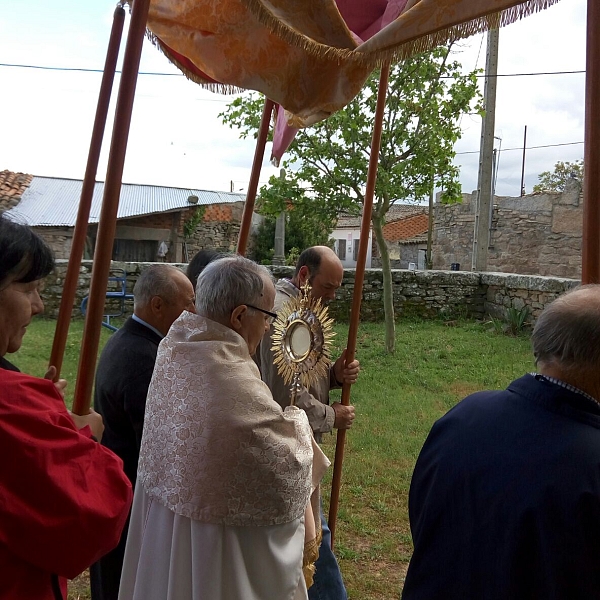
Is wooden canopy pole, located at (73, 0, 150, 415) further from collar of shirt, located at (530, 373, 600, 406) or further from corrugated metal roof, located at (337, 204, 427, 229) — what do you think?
corrugated metal roof, located at (337, 204, 427, 229)

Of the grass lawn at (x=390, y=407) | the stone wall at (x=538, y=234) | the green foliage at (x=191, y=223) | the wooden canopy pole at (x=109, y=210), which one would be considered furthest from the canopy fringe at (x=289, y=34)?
the green foliage at (x=191, y=223)

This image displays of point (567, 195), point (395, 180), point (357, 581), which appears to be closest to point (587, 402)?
point (357, 581)

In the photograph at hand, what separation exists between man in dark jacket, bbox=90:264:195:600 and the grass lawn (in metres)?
1.06

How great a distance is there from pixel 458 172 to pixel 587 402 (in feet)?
28.7

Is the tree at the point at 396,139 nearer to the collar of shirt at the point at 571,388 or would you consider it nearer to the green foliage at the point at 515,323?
the green foliage at the point at 515,323

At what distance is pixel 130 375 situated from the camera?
7.29 ft

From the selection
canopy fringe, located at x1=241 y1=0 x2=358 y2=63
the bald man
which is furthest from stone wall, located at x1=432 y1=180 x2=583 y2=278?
canopy fringe, located at x1=241 y1=0 x2=358 y2=63

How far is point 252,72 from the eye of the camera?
7.64 ft

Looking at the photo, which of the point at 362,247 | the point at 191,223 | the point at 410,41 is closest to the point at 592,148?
the point at 410,41

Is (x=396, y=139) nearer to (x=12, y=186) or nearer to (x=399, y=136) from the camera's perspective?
(x=399, y=136)

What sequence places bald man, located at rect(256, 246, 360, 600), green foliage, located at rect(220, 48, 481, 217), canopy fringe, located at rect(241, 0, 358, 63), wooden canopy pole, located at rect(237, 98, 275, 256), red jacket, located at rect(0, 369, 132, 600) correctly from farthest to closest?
green foliage, located at rect(220, 48, 481, 217) < wooden canopy pole, located at rect(237, 98, 275, 256) < bald man, located at rect(256, 246, 360, 600) < canopy fringe, located at rect(241, 0, 358, 63) < red jacket, located at rect(0, 369, 132, 600)

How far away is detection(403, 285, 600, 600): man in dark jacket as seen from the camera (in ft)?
3.92

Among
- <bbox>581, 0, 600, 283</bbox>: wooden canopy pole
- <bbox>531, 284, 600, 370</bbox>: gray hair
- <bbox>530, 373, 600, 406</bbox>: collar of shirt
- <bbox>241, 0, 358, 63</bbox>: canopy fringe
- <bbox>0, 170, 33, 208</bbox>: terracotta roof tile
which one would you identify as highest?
<bbox>0, 170, 33, 208</bbox>: terracotta roof tile

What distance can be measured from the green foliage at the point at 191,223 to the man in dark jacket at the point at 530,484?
50.1ft
